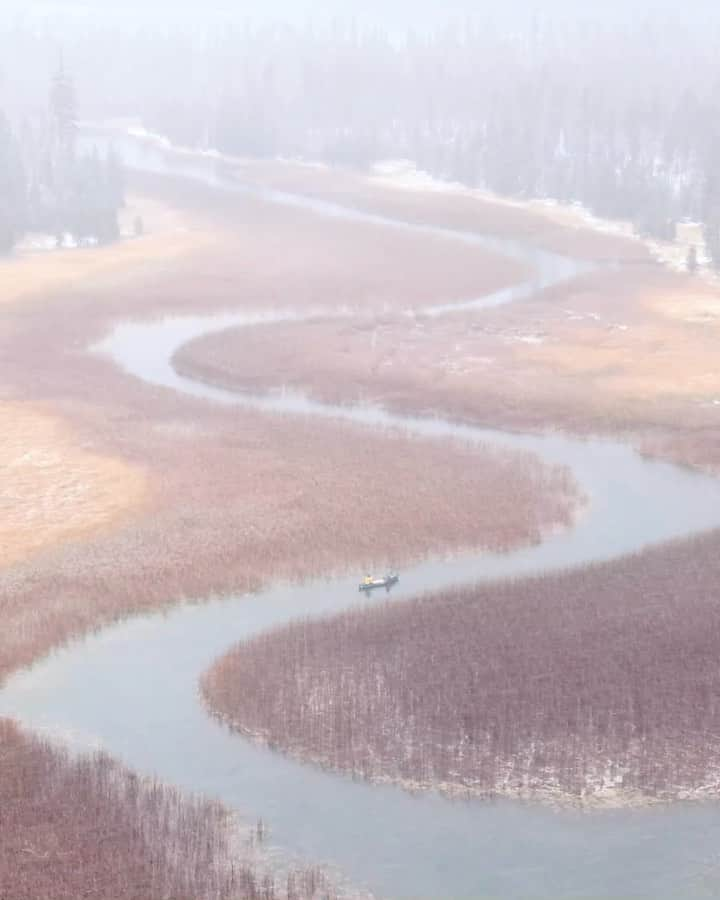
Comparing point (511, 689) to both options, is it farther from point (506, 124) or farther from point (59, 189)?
point (506, 124)

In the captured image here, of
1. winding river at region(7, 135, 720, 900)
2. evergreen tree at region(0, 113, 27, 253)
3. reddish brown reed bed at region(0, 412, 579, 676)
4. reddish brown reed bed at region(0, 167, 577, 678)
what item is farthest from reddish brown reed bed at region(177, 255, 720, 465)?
evergreen tree at region(0, 113, 27, 253)

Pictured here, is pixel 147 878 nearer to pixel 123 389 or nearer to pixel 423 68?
pixel 123 389

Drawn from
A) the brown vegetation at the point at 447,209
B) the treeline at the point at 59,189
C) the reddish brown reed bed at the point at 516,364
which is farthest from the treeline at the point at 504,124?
the treeline at the point at 59,189

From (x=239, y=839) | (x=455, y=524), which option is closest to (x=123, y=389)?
(x=455, y=524)

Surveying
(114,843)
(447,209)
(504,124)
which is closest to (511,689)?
(114,843)

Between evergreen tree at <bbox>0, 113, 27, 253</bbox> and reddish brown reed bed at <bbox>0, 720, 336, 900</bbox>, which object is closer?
reddish brown reed bed at <bbox>0, 720, 336, 900</bbox>

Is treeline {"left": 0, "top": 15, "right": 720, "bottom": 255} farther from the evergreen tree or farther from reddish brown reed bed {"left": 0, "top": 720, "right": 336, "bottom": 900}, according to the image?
reddish brown reed bed {"left": 0, "top": 720, "right": 336, "bottom": 900}
